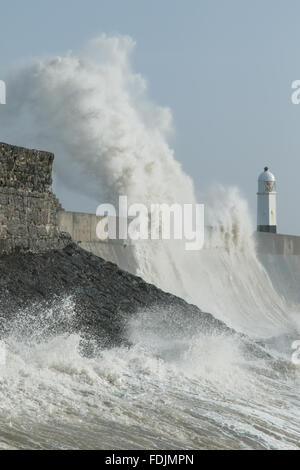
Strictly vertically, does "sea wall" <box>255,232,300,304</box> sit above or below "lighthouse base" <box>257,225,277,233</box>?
below

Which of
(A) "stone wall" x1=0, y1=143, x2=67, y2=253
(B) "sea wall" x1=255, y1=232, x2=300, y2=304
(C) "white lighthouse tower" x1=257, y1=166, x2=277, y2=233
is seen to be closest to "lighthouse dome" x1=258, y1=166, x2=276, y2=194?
(C) "white lighthouse tower" x1=257, y1=166, x2=277, y2=233

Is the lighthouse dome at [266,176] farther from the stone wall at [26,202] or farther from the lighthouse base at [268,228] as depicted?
the stone wall at [26,202]

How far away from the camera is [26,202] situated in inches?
453

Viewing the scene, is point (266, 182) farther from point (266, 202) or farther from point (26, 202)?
point (26, 202)

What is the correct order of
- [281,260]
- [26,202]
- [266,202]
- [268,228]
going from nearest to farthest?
[26,202] < [281,260] < [268,228] < [266,202]

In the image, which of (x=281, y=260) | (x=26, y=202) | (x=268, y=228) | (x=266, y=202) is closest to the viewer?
(x=26, y=202)

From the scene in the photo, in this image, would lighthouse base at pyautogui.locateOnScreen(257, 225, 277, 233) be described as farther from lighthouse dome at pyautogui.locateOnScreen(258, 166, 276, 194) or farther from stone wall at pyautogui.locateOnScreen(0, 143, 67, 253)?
stone wall at pyautogui.locateOnScreen(0, 143, 67, 253)

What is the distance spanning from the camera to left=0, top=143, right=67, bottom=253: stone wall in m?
11.1

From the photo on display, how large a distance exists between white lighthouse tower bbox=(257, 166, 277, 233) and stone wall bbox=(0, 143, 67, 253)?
21.5 metres

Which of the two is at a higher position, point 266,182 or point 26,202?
point 266,182

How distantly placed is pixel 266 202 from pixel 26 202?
2323 centimetres

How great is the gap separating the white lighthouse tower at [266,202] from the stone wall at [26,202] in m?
21.5

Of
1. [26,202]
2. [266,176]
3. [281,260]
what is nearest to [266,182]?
[266,176]
